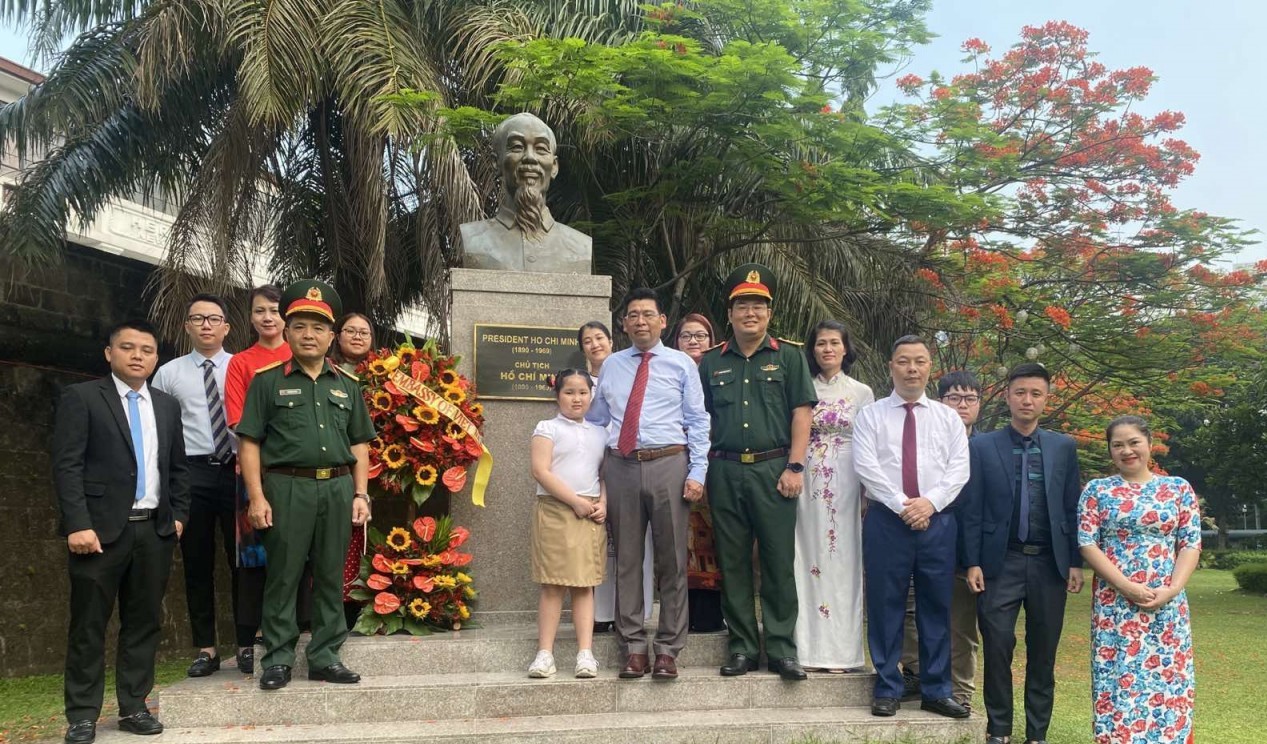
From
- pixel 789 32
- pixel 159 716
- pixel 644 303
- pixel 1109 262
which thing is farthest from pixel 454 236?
pixel 1109 262

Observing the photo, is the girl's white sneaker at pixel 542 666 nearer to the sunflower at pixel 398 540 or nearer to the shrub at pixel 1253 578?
the sunflower at pixel 398 540

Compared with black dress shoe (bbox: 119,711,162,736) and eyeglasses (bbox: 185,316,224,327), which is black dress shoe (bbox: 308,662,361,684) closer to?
black dress shoe (bbox: 119,711,162,736)

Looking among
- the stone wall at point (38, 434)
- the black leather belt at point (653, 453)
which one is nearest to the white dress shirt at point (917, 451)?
the black leather belt at point (653, 453)

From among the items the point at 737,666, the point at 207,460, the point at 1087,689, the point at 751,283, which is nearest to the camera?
the point at 737,666

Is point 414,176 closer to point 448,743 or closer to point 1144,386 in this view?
point 448,743

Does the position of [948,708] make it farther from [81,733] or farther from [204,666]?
[81,733]

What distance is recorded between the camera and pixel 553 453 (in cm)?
500

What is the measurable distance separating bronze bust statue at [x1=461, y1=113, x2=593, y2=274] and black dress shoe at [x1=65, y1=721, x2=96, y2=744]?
10.7 ft

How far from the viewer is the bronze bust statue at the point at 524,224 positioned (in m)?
6.34

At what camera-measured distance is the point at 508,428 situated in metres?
6.11

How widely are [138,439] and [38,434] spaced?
6289 mm

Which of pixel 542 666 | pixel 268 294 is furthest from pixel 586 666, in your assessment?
pixel 268 294

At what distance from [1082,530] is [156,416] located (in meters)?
4.23

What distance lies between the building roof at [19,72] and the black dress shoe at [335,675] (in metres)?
9.26
